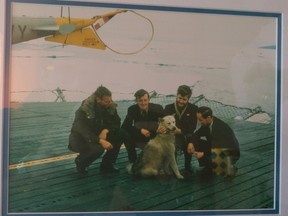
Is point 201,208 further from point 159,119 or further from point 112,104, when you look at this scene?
point 112,104

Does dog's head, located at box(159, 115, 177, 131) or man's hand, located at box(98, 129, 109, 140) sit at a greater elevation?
dog's head, located at box(159, 115, 177, 131)

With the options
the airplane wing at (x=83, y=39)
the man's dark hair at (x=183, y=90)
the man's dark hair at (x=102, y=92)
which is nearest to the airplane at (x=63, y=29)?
the airplane wing at (x=83, y=39)

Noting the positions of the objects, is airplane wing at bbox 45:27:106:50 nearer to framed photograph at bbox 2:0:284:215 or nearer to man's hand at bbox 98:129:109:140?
framed photograph at bbox 2:0:284:215

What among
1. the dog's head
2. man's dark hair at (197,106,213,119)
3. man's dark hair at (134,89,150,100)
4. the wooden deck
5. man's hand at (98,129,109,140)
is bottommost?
the wooden deck

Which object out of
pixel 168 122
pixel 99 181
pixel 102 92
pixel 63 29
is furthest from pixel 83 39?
pixel 99 181

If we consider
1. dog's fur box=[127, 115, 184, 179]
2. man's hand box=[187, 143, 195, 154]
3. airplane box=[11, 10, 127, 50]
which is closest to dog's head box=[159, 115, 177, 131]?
dog's fur box=[127, 115, 184, 179]

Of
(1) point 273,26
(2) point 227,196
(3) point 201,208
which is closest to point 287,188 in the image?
(2) point 227,196
